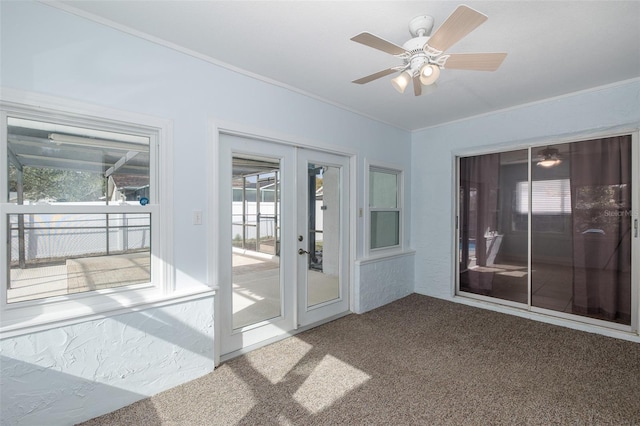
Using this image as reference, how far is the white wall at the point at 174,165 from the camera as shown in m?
1.78

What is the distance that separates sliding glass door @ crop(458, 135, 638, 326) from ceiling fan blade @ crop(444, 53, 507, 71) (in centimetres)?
229

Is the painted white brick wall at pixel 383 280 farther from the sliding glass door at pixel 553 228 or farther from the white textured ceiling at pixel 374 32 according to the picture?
the white textured ceiling at pixel 374 32

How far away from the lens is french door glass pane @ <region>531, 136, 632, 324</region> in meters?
3.15

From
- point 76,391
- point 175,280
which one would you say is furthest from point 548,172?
point 76,391

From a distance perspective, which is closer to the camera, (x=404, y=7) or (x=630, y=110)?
(x=404, y=7)

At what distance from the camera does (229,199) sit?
274cm

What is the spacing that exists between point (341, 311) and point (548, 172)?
9.84ft

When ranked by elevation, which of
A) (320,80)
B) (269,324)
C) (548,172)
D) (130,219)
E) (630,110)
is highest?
(320,80)

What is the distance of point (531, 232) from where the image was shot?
370 cm

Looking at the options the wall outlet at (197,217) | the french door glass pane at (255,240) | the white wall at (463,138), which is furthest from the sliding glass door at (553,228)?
the wall outlet at (197,217)

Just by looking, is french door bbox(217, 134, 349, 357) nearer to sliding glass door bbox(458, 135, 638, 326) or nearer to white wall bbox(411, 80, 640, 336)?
white wall bbox(411, 80, 640, 336)

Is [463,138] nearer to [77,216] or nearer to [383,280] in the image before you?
[383,280]

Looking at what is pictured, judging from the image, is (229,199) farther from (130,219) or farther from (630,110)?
(630,110)

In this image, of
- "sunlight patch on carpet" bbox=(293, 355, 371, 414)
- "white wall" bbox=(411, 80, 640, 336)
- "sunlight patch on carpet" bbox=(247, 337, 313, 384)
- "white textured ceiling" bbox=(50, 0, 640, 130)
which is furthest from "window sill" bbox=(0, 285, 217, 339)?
"white wall" bbox=(411, 80, 640, 336)
